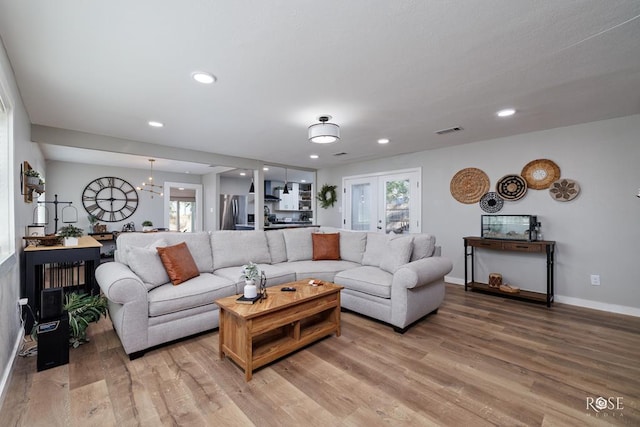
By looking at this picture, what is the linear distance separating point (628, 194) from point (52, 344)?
584cm

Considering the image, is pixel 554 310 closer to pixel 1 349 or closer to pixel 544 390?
pixel 544 390

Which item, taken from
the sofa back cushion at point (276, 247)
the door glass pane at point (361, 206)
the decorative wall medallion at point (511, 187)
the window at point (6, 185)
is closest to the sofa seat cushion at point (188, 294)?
the sofa back cushion at point (276, 247)

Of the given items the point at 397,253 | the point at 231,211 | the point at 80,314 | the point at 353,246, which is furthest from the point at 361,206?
the point at 80,314

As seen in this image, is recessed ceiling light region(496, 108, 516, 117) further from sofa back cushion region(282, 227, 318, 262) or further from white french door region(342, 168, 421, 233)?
sofa back cushion region(282, 227, 318, 262)

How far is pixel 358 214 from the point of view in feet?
20.0

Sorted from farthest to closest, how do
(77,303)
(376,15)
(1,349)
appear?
(77,303)
(1,349)
(376,15)

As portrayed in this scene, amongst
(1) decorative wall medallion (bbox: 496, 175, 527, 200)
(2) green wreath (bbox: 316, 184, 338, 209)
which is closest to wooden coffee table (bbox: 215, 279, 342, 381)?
(1) decorative wall medallion (bbox: 496, 175, 527, 200)

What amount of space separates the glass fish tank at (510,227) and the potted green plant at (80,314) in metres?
4.80

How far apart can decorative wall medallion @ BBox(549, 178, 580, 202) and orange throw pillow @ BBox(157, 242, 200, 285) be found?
181 inches

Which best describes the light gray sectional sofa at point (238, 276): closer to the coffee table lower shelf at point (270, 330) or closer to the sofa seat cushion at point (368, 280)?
the sofa seat cushion at point (368, 280)

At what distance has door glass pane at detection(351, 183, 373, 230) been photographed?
5.89 meters

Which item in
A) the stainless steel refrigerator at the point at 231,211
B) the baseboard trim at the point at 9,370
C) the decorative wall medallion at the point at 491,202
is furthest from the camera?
the stainless steel refrigerator at the point at 231,211

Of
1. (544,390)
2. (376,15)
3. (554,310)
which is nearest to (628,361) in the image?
(544,390)

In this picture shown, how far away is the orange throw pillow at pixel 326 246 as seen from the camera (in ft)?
13.2
